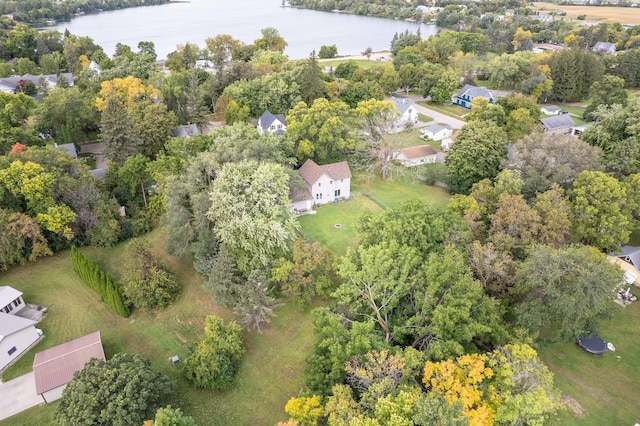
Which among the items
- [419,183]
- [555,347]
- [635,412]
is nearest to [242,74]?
[419,183]

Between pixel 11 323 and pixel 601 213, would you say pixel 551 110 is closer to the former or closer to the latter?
pixel 601 213

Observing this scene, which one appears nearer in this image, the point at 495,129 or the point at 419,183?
the point at 495,129

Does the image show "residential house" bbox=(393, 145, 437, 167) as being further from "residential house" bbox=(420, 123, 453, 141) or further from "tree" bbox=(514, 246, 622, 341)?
"tree" bbox=(514, 246, 622, 341)

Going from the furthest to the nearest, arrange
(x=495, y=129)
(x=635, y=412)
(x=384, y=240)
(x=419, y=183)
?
(x=419, y=183) → (x=495, y=129) → (x=384, y=240) → (x=635, y=412)

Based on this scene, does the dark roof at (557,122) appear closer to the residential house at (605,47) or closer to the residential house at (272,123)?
the residential house at (272,123)

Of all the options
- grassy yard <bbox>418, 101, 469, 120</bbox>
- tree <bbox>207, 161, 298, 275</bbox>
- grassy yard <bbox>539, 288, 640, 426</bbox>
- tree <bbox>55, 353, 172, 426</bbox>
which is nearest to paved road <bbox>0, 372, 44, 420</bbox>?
tree <bbox>55, 353, 172, 426</bbox>

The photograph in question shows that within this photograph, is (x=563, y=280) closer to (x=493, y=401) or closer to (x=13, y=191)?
(x=493, y=401)
